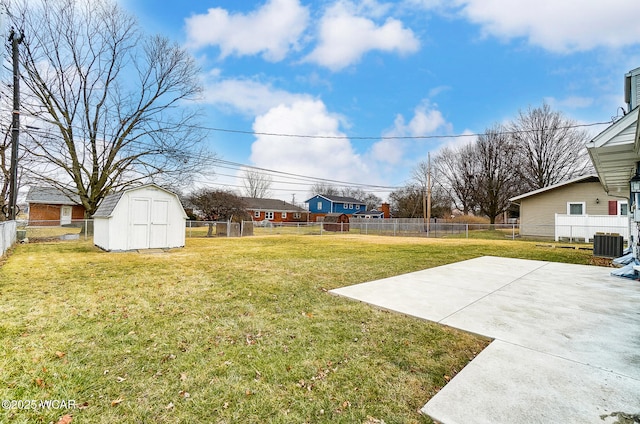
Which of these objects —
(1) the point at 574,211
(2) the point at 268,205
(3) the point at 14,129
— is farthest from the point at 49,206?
(1) the point at 574,211

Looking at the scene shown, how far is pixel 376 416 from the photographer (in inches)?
72.6

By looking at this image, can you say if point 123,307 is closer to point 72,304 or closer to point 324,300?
point 72,304

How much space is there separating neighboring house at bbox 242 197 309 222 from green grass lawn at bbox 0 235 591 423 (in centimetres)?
3348

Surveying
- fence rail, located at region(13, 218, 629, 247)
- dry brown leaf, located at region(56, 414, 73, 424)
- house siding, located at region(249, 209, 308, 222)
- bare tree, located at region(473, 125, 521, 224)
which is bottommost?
dry brown leaf, located at region(56, 414, 73, 424)

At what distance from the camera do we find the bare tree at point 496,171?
92.6ft

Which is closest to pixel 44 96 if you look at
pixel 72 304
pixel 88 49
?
pixel 88 49

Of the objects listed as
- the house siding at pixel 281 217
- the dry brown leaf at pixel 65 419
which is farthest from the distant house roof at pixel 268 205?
the dry brown leaf at pixel 65 419

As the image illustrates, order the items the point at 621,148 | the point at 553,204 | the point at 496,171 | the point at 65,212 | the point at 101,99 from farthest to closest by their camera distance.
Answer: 1. the point at 496,171
2. the point at 65,212
3. the point at 553,204
4. the point at 101,99
5. the point at 621,148

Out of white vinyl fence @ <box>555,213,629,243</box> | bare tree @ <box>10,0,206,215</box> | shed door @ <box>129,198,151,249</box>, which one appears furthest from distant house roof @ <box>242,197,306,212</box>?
white vinyl fence @ <box>555,213,629,243</box>

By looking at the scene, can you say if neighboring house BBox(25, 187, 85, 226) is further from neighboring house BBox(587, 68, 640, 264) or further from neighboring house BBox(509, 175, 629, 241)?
neighboring house BBox(509, 175, 629, 241)

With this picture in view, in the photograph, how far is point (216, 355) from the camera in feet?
8.77

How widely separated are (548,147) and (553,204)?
12.2 m

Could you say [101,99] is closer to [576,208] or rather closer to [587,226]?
[587,226]

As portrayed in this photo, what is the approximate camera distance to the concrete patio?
1877 mm
